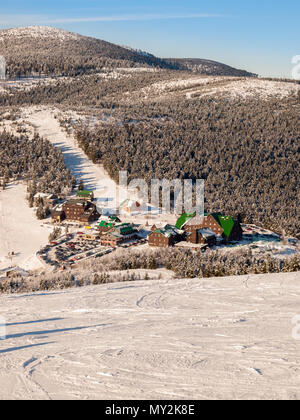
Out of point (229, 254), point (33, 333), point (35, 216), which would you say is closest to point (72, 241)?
point (35, 216)

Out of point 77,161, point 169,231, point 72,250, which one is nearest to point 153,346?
point 72,250

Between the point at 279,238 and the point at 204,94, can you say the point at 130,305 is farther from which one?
the point at 204,94

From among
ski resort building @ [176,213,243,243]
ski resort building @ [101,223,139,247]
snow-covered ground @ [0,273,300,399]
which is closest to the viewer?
snow-covered ground @ [0,273,300,399]

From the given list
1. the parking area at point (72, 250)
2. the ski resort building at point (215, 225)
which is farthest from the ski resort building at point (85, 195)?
the ski resort building at point (215, 225)

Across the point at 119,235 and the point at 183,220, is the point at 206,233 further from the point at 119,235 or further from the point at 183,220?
the point at 119,235

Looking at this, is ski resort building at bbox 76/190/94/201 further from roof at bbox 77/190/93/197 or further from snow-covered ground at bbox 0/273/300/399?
snow-covered ground at bbox 0/273/300/399

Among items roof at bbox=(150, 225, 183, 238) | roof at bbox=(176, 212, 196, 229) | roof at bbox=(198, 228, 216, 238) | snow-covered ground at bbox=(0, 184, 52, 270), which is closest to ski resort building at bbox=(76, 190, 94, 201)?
snow-covered ground at bbox=(0, 184, 52, 270)

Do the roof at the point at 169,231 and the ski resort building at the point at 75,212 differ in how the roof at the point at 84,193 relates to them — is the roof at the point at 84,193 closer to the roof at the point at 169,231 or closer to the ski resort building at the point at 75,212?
the ski resort building at the point at 75,212
